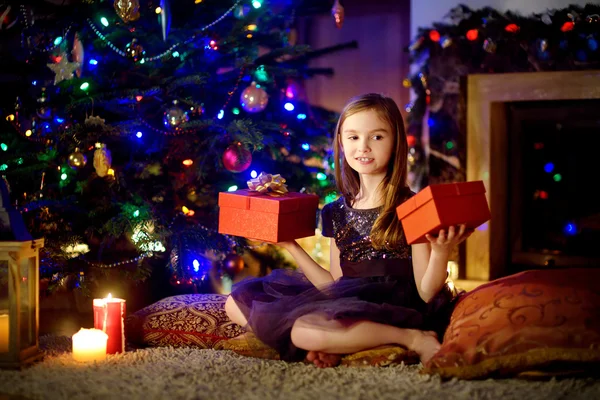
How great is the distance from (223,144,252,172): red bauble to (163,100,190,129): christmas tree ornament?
0.79 ft

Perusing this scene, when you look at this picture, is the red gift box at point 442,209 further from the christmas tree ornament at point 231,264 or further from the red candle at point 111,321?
the christmas tree ornament at point 231,264

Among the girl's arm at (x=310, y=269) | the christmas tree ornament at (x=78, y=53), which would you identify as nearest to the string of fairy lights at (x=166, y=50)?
the christmas tree ornament at (x=78, y=53)

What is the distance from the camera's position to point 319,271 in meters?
2.40

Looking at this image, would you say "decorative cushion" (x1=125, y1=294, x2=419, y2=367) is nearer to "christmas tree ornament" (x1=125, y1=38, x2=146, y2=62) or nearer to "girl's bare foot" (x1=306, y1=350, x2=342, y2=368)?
"girl's bare foot" (x1=306, y1=350, x2=342, y2=368)

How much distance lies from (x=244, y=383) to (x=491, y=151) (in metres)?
2.61

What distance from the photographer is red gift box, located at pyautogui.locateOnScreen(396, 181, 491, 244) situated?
1.96 meters

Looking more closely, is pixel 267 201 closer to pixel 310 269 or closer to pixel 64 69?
pixel 310 269

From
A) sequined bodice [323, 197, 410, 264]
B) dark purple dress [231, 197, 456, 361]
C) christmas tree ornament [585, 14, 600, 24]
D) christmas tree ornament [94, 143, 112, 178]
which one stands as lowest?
dark purple dress [231, 197, 456, 361]

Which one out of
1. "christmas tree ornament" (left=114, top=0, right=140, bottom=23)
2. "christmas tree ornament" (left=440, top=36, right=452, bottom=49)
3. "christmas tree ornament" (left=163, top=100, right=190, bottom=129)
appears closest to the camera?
"christmas tree ornament" (left=114, top=0, right=140, bottom=23)

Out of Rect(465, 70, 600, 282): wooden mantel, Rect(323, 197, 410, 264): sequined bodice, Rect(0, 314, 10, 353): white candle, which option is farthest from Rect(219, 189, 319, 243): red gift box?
Rect(465, 70, 600, 282): wooden mantel

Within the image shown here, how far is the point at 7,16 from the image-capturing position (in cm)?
289

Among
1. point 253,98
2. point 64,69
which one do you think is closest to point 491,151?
point 253,98

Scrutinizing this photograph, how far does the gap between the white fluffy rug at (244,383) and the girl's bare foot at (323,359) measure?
41 mm

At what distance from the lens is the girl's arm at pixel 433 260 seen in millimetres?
2016
